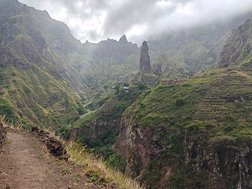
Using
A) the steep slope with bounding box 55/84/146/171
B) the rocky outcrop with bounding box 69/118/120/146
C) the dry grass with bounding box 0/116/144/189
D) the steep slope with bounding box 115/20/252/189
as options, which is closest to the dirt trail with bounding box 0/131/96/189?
the dry grass with bounding box 0/116/144/189

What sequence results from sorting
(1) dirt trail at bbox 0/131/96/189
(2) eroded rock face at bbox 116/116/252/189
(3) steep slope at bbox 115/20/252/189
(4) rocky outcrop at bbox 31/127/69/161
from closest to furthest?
(1) dirt trail at bbox 0/131/96/189 → (4) rocky outcrop at bbox 31/127/69/161 → (2) eroded rock face at bbox 116/116/252/189 → (3) steep slope at bbox 115/20/252/189

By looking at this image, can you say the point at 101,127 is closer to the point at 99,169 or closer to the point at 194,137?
the point at 194,137

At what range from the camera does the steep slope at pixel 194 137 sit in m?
90.9

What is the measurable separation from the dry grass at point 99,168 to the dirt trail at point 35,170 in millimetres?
644

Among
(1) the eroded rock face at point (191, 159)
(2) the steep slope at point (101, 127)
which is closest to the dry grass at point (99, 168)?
(1) the eroded rock face at point (191, 159)

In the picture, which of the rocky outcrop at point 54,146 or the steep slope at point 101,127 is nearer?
the rocky outcrop at point 54,146

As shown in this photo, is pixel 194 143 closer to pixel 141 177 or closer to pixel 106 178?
pixel 141 177

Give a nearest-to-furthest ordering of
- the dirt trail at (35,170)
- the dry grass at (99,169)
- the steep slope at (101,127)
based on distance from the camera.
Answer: the dirt trail at (35,170), the dry grass at (99,169), the steep slope at (101,127)

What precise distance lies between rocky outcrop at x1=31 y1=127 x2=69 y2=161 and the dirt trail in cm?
29

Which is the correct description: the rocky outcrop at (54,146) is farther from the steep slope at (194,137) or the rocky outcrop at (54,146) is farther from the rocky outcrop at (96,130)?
the rocky outcrop at (96,130)

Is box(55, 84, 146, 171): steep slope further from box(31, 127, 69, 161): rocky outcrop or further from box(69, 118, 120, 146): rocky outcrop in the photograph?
box(31, 127, 69, 161): rocky outcrop

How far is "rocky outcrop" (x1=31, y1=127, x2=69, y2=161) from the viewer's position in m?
18.6

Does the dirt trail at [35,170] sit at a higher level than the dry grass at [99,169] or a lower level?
lower

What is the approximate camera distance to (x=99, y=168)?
16.4m
